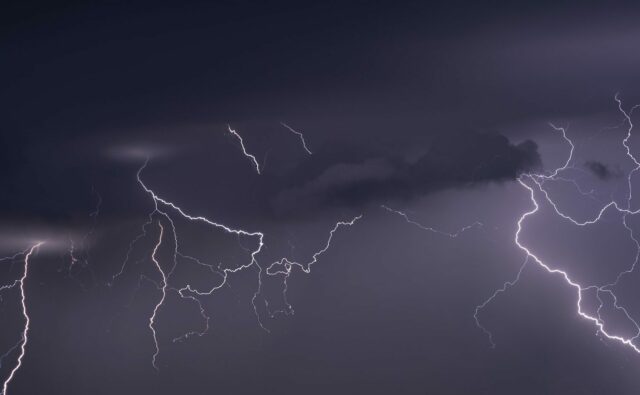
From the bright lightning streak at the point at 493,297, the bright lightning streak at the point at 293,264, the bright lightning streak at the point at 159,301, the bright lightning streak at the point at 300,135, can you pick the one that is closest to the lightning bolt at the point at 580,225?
the bright lightning streak at the point at 493,297

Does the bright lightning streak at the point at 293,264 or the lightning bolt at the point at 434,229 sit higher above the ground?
the lightning bolt at the point at 434,229

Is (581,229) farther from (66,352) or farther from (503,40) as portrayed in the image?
(66,352)

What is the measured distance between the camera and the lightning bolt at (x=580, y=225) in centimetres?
374

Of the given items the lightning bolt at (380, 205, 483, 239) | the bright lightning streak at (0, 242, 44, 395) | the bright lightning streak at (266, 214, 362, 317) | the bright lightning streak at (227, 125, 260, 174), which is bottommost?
the bright lightning streak at (0, 242, 44, 395)

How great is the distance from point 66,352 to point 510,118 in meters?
3.58

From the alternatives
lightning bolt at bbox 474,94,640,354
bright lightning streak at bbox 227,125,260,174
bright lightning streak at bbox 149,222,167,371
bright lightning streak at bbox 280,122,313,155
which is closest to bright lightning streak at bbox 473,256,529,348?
lightning bolt at bbox 474,94,640,354

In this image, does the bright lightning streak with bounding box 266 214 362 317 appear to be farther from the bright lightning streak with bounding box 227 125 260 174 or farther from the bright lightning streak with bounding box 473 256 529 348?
the bright lightning streak with bounding box 473 256 529 348

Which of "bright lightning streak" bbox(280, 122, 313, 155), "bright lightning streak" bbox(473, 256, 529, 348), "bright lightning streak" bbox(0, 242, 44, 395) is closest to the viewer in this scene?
"bright lightning streak" bbox(0, 242, 44, 395)

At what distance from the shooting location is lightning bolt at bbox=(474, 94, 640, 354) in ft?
12.3

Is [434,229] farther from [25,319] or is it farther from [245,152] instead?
[25,319]

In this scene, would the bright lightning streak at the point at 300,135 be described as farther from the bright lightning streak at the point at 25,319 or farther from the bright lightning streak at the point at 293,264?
the bright lightning streak at the point at 25,319

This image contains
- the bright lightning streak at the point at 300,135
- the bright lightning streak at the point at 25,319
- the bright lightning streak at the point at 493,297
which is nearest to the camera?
the bright lightning streak at the point at 25,319

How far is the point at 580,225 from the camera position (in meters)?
3.80

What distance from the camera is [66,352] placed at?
142 inches
